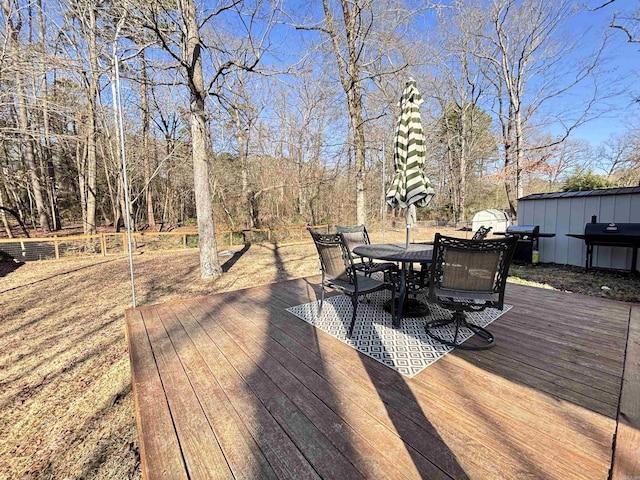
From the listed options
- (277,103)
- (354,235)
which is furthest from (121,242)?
(277,103)

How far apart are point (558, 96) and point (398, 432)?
15.3 metres

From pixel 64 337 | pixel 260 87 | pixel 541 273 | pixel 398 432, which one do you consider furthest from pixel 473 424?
pixel 260 87

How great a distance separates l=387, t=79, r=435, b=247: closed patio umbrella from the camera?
299 centimetres

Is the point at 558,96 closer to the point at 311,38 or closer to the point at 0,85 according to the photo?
the point at 311,38

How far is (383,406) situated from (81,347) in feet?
11.2

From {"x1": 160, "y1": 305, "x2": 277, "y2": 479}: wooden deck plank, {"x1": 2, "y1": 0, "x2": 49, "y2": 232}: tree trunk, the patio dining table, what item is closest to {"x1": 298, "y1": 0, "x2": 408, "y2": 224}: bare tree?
the patio dining table

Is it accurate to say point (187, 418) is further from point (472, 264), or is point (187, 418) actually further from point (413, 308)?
point (413, 308)

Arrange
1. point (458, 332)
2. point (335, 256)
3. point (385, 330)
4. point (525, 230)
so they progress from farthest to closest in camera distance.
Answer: point (525, 230), point (335, 256), point (385, 330), point (458, 332)

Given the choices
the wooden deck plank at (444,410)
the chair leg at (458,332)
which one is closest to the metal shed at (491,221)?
the chair leg at (458,332)

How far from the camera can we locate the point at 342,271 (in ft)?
9.16

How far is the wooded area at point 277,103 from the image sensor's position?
5.07m

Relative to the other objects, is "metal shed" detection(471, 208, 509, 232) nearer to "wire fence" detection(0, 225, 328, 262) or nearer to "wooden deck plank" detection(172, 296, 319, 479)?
"wire fence" detection(0, 225, 328, 262)

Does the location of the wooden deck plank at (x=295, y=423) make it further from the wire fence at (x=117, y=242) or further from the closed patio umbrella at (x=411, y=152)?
the wire fence at (x=117, y=242)

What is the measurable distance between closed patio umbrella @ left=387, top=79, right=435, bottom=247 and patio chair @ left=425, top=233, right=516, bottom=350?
0.96m
